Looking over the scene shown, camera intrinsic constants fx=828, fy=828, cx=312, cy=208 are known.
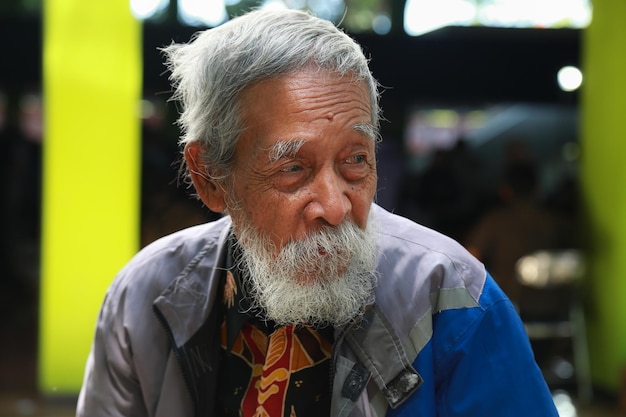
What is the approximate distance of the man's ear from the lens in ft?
6.11

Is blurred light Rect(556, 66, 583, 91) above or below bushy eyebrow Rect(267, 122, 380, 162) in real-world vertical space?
below

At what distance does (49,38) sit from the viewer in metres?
5.23

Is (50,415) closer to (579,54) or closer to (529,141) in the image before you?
(529,141)

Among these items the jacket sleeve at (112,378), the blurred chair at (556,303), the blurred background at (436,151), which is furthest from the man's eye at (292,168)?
the blurred chair at (556,303)

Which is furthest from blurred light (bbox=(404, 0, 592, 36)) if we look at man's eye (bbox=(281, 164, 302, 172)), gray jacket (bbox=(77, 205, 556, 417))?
man's eye (bbox=(281, 164, 302, 172))

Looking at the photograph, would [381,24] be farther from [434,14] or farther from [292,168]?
[292,168]

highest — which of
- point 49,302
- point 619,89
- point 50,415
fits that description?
point 619,89

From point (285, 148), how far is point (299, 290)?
0.31 meters

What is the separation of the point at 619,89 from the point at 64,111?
365 centimetres

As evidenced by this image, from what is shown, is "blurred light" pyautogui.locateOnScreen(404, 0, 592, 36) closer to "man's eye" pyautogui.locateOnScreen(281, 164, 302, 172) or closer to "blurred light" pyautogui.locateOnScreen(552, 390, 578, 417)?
"blurred light" pyautogui.locateOnScreen(552, 390, 578, 417)

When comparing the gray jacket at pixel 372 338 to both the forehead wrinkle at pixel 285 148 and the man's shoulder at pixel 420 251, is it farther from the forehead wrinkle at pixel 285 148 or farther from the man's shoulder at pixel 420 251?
the forehead wrinkle at pixel 285 148

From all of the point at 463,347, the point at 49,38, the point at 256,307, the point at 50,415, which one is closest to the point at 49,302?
the point at 50,415

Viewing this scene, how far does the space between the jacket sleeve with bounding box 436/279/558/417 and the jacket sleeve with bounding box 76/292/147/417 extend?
2.28 feet

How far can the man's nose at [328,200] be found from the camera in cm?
164
